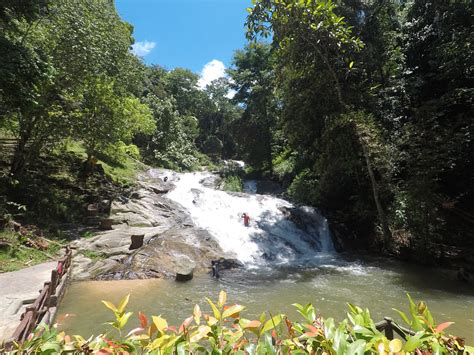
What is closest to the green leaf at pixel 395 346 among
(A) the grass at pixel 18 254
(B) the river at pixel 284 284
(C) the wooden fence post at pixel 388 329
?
(C) the wooden fence post at pixel 388 329

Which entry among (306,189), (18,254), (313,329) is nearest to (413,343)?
(313,329)

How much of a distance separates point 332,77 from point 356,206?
20.7 ft

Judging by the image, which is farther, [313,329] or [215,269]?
[215,269]

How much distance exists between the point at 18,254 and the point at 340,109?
46.6 ft

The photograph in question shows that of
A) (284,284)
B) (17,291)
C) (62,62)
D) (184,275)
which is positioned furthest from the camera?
(62,62)

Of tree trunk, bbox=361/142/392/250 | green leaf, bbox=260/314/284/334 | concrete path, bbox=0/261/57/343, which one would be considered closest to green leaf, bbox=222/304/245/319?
green leaf, bbox=260/314/284/334

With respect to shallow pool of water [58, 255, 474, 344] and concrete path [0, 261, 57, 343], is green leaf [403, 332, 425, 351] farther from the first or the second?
shallow pool of water [58, 255, 474, 344]

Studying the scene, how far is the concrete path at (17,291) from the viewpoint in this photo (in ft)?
21.8

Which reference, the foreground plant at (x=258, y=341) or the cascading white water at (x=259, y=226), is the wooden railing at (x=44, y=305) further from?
the cascading white water at (x=259, y=226)

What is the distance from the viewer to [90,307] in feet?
28.3

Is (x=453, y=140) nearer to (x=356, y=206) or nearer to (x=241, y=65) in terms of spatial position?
(x=356, y=206)

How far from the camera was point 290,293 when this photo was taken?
32.7ft

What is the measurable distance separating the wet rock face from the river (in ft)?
2.22

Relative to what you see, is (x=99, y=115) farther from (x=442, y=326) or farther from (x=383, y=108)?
(x=442, y=326)
